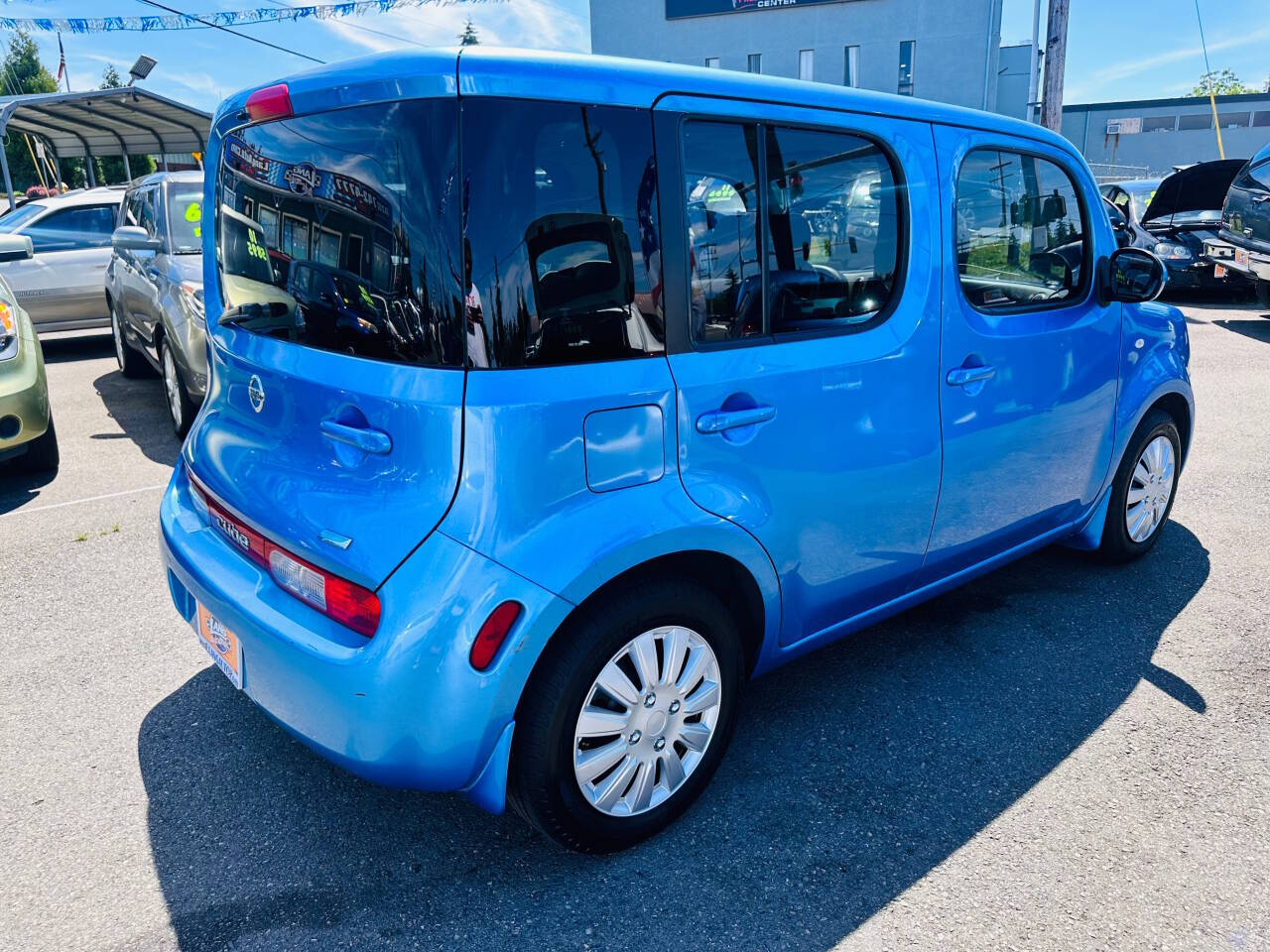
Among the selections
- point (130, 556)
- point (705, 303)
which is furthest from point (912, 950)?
point (130, 556)

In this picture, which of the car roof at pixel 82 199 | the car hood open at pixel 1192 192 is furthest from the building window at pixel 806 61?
the car roof at pixel 82 199

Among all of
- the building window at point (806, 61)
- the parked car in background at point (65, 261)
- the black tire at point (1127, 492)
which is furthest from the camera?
the building window at point (806, 61)

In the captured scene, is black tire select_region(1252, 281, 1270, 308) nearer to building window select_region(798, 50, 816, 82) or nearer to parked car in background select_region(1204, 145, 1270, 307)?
parked car in background select_region(1204, 145, 1270, 307)

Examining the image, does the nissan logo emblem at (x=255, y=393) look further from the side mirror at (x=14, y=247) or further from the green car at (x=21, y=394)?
the side mirror at (x=14, y=247)

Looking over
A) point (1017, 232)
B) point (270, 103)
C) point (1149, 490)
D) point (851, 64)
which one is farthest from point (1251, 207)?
point (851, 64)

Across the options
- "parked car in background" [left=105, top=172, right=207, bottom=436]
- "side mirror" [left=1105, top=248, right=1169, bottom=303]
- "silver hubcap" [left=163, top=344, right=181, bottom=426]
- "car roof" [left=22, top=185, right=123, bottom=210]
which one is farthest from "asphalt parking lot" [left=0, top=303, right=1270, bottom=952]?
"car roof" [left=22, top=185, right=123, bottom=210]

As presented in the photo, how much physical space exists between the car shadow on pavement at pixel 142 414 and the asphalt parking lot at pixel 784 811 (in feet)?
8.49

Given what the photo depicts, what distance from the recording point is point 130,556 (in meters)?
4.37

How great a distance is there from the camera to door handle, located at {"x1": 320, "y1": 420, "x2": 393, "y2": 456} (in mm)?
1996

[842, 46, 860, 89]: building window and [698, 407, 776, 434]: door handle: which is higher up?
[842, 46, 860, 89]: building window

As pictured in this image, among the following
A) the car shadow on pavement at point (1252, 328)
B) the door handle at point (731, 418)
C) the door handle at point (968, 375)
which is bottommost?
the car shadow on pavement at point (1252, 328)

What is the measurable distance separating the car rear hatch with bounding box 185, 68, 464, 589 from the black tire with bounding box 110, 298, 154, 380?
6636 millimetres

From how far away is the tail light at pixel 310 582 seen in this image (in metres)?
2.01

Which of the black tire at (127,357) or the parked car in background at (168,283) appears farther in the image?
the black tire at (127,357)
